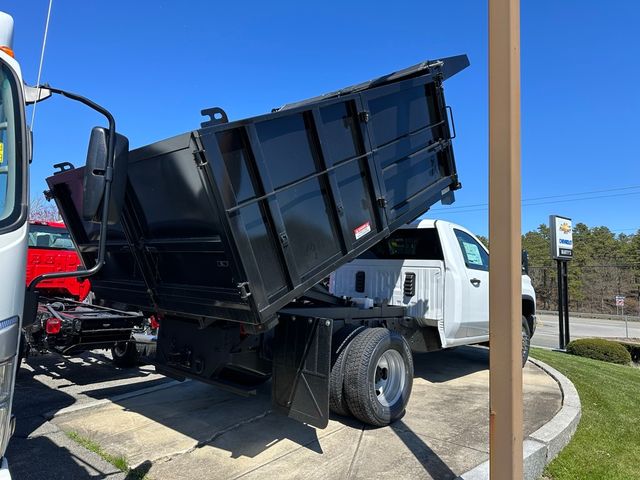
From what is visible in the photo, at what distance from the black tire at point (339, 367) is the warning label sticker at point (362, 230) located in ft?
3.29

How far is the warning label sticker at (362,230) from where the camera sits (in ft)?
15.1

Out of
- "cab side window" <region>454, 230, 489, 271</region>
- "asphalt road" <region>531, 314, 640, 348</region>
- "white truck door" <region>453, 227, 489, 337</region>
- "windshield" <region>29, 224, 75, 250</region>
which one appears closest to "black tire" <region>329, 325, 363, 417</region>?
"white truck door" <region>453, 227, 489, 337</region>

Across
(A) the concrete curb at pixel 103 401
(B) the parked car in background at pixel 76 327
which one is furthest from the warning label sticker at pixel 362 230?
(A) the concrete curb at pixel 103 401

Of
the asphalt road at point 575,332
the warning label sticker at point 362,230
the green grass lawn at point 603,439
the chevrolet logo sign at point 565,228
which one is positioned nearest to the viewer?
the green grass lawn at point 603,439

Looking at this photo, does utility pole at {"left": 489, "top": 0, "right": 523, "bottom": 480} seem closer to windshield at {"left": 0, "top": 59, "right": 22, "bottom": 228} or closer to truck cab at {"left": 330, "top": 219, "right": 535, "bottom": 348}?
windshield at {"left": 0, "top": 59, "right": 22, "bottom": 228}

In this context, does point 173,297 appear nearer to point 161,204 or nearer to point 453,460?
point 161,204

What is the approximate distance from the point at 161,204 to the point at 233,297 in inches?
41.1

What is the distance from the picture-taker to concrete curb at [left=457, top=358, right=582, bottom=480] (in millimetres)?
3762

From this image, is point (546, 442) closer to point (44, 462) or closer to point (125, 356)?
point (44, 462)

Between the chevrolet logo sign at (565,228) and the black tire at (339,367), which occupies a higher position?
the chevrolet logo sign at (565,228)

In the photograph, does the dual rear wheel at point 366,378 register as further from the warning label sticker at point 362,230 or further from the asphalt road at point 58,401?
the asphalt road at point 58,401

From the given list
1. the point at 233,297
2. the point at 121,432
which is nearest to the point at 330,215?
the point at 233,297

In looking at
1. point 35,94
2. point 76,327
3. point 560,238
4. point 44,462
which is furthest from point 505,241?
point 560,238

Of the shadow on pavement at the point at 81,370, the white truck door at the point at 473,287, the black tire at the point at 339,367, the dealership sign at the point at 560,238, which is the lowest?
the shadow on pavement at the point at 81,370
